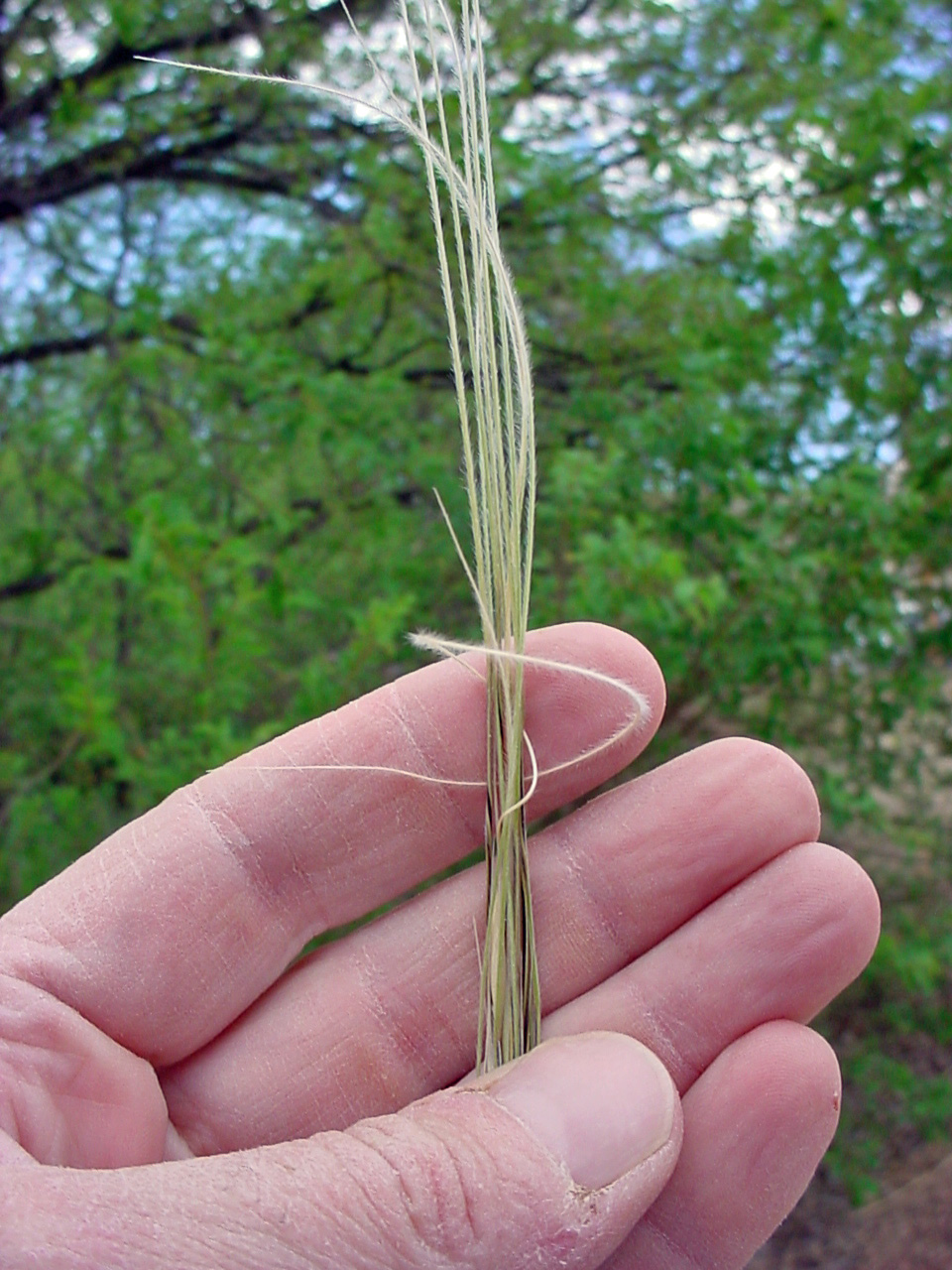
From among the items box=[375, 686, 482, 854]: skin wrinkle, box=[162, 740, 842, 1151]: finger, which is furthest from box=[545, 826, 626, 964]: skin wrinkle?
box=[375, 686, 482, 854]: skin wrinkle

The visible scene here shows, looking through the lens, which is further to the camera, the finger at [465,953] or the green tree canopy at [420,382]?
the green tree canopy at [420,382]

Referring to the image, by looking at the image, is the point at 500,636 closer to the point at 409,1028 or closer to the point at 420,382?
the point at 409,1028

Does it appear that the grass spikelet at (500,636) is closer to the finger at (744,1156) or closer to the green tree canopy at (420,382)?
the finger at (744,1156)

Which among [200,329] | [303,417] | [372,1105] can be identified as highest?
[200,329]

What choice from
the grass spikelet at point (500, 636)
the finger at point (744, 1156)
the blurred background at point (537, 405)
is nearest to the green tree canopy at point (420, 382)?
the blurred background at point (537, 405)

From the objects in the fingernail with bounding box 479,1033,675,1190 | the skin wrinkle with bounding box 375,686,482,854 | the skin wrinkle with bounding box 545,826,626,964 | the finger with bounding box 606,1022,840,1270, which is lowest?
the finger with bounding box 606,1022,840,1270

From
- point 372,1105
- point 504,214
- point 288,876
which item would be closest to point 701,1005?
point 372,1105

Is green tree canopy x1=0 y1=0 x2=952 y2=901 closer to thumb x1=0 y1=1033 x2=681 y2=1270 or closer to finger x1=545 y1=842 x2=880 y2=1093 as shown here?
finger x1=545 y1=842 x2=880 y2=1093

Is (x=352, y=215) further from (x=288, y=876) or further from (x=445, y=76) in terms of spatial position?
(x=288, y=876)
